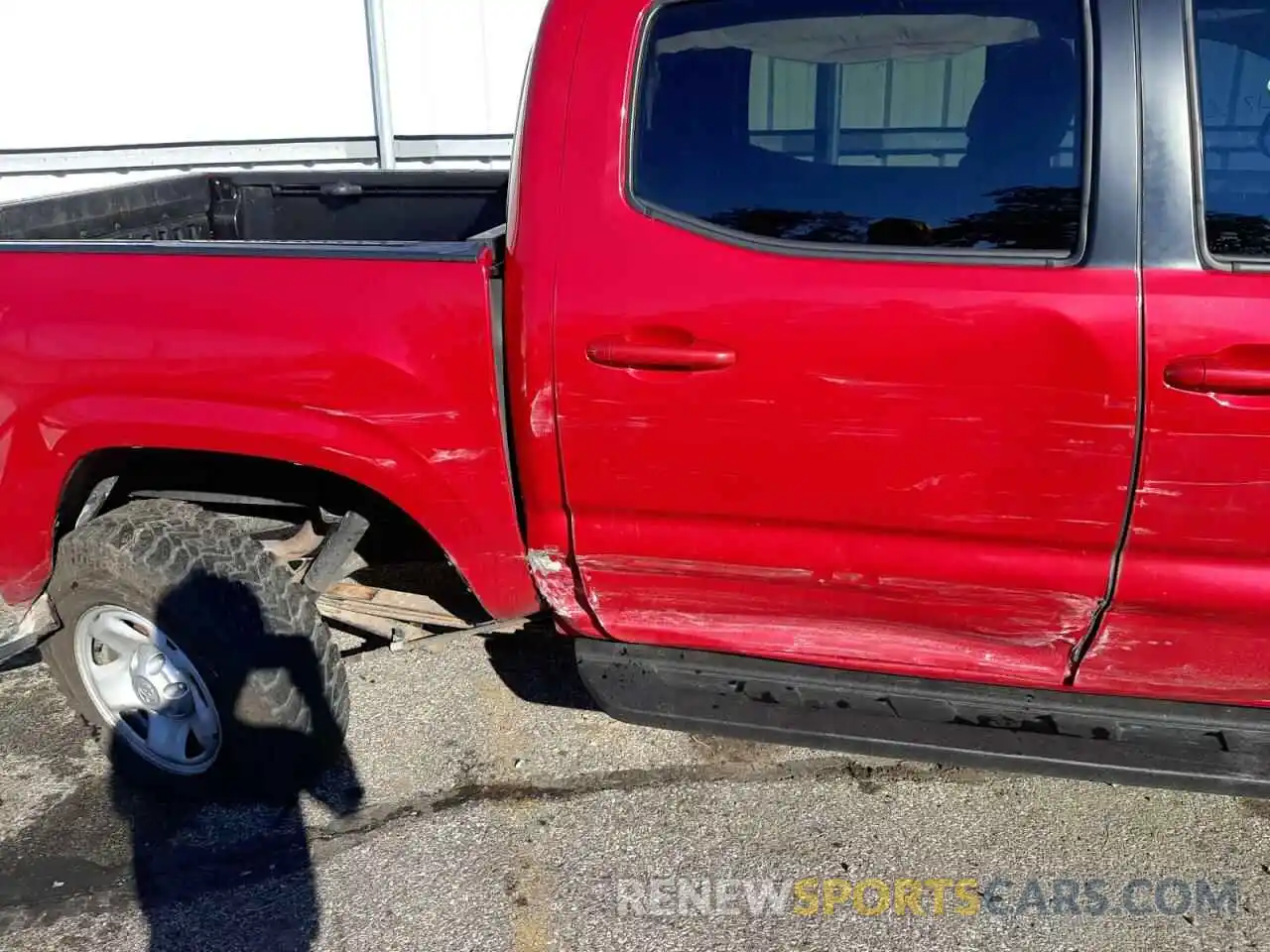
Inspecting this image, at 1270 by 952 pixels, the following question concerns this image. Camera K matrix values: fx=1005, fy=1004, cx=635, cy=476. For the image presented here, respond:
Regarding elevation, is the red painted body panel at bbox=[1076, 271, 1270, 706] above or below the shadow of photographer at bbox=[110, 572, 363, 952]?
above

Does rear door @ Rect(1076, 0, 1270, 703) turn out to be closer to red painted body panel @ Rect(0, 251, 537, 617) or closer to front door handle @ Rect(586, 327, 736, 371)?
front door handle @ Rect(586, 327, 736, 371)

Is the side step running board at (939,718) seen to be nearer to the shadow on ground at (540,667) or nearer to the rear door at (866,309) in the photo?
the rear door at (866,309)

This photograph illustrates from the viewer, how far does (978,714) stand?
2174 mm

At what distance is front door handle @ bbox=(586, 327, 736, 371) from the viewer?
6.42 ft

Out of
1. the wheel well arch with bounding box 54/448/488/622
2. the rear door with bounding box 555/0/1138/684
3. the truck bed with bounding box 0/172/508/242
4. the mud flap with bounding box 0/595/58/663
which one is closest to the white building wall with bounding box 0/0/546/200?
the truck bed with bounding box 0/172/508/242

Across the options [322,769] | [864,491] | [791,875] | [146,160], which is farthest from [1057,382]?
[146,160]

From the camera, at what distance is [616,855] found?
2541 millimetres

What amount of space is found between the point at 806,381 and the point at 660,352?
289 millimetres

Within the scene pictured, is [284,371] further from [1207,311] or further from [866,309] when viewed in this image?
[1207,311]

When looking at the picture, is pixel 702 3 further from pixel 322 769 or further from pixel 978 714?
pixel 322 769

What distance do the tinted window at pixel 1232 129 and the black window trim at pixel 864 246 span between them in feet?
0.65

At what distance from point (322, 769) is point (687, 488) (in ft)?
4.47

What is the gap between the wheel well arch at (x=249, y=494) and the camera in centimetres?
254

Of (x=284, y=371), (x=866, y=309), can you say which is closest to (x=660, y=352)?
(x=866, y=309)
